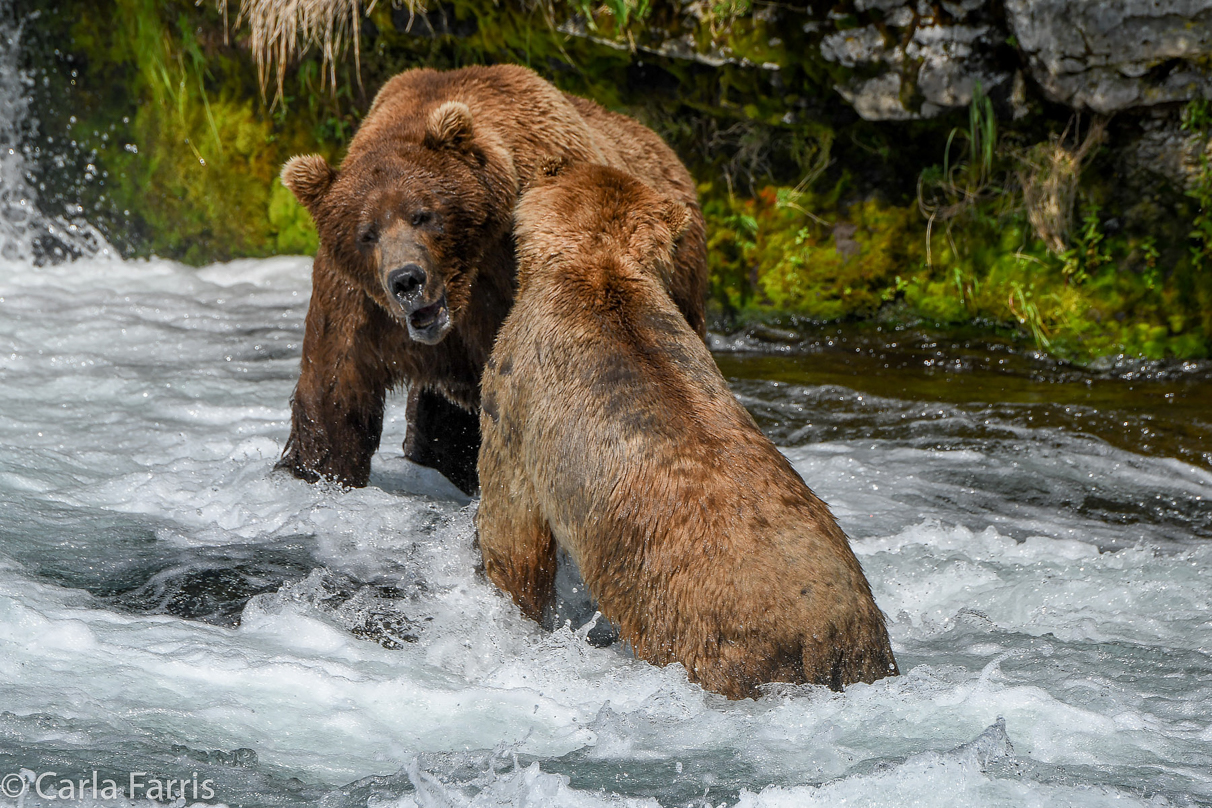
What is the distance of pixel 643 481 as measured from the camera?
324cm

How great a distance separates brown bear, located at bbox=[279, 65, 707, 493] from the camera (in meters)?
4.58

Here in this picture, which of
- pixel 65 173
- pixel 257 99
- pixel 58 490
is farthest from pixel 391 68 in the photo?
pixel 58 490

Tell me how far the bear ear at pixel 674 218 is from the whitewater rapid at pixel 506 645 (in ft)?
4.68

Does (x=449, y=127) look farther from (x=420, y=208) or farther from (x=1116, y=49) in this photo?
(x=1116, y=49)

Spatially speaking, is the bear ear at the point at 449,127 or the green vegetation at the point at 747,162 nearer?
the bear ear at the point at 449,127

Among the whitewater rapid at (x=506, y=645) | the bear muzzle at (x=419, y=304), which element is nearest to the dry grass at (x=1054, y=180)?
the whitewater rapid at (x=506, y=645)

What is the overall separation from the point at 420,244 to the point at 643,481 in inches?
67.7

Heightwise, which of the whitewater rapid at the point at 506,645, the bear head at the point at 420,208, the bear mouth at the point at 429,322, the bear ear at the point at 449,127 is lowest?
the whitewater rapid at the point at 506,645

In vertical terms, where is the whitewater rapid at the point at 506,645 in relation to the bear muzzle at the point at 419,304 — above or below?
below

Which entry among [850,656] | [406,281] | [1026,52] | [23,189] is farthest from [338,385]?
[23,189]

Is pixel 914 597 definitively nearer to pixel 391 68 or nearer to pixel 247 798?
pixel 247 798

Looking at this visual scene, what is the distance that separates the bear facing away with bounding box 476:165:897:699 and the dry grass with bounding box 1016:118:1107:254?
163 inches

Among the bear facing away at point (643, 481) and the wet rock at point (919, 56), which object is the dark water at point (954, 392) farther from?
the bear facing away at point (643, 481)

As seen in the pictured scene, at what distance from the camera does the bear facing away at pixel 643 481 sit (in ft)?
9.84
